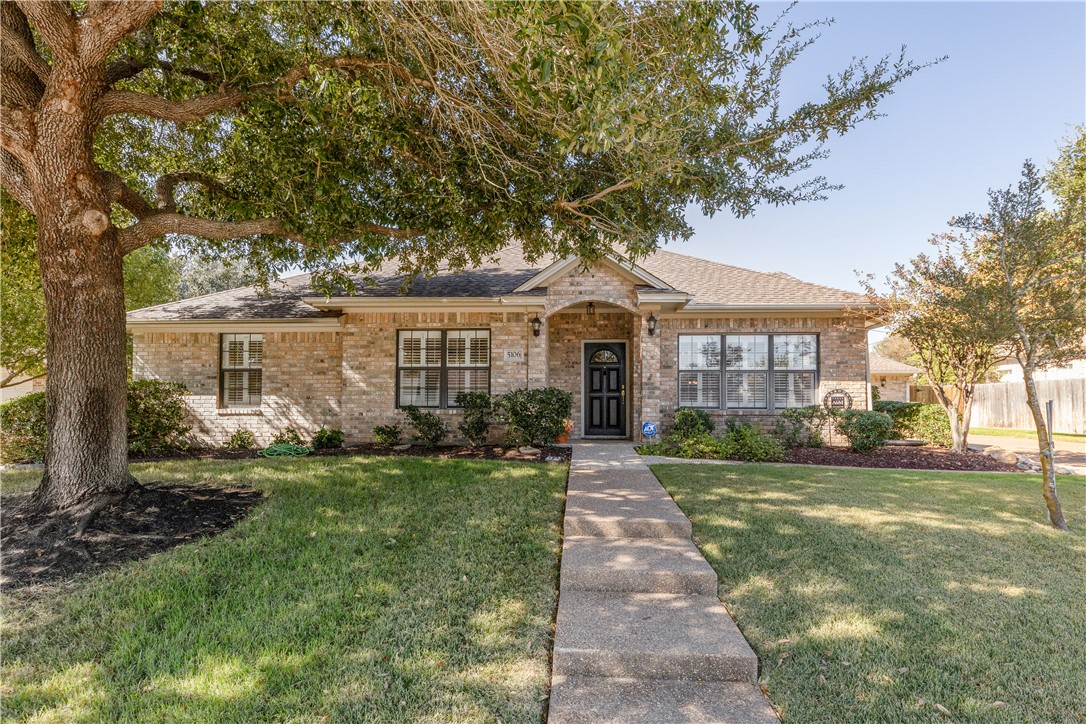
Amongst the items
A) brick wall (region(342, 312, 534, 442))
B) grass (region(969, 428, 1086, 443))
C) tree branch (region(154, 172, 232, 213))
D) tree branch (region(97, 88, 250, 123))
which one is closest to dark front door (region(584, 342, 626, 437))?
brick wall (region(342, 312, 534, 442))

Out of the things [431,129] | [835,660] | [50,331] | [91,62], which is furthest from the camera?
[431,129]

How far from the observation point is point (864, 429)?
1026 centimetres

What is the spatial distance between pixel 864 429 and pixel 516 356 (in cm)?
758

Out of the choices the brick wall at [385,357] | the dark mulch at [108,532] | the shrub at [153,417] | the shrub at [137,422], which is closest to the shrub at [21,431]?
the shrub at [137,422]

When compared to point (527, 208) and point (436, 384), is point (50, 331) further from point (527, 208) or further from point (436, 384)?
point (436, 384)

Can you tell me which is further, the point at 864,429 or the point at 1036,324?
the point at 864,429

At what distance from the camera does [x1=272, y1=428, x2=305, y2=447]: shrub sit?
10680mm

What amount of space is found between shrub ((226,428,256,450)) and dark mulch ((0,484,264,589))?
5.21 meters

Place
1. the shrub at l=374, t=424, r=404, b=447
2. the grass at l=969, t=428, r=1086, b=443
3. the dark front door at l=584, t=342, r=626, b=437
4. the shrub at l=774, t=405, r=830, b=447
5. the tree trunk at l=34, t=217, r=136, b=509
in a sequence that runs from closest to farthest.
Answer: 1. the tree trunk at l=34, t=217, r=136, b=509
2. the shrub at l=374, t=424, r=404, b=447
3. the shrub at l=774, t=405, r=830, b=447
4. the dark front door at l=584, t=342, r=626, b=437
5. the grass at l=969, t=428, r=1086, b=443

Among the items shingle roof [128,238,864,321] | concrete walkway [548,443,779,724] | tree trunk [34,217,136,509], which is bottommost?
concrete walkway [548,443,779,724]

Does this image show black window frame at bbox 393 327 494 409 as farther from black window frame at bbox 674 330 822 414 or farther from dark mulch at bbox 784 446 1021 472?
dark mulch at bbox 784 446 1021 472

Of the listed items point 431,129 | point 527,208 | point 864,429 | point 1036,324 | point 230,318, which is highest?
point 431,129

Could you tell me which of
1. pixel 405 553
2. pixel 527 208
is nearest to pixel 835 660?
pixel 405 553

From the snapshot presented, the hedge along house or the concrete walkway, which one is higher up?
the hedge along house
